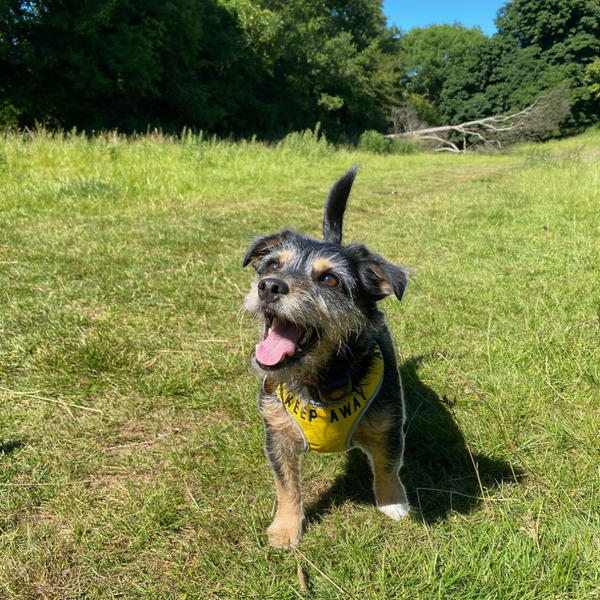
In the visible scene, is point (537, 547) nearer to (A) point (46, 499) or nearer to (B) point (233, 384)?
(B) point (233, 384)

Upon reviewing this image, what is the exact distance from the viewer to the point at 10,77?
18469 mm

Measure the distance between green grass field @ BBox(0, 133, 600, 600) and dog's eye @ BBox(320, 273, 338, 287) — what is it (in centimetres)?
106

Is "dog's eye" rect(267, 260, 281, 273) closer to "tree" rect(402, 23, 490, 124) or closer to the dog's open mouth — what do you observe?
the dog's open mouth

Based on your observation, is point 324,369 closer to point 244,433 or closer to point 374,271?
point 374,271

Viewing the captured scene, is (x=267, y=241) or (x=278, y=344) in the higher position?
(x=267, y=241)

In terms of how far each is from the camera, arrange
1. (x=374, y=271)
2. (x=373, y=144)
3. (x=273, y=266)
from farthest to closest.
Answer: (x=373, y=144) < (x=273, y=266) < (x=374, y=271)

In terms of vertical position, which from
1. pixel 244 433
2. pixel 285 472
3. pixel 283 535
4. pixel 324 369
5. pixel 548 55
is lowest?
pixel 283 535

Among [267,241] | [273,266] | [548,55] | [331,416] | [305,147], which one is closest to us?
[331,416]

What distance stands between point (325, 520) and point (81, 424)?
5.88 ft

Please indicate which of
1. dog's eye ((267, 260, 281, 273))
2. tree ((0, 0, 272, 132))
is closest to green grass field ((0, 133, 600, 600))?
dog's eye ((267, 260, 281, 273))

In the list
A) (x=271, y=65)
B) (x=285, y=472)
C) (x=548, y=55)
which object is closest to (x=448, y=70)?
(x=548, y=55)

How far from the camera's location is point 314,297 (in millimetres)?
2047

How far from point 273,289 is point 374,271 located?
Result: 0.72 metres

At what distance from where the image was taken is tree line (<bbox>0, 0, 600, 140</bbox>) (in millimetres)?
18406
